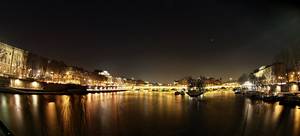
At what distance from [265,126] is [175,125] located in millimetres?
7253

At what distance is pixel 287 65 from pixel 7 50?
208 feet

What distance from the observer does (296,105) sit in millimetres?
41812

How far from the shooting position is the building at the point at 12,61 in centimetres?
7388

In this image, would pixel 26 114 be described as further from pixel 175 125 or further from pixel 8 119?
pixel 175 125

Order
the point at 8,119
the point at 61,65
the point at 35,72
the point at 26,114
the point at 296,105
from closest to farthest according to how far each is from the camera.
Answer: the point at 8,119 < the point at 26,114 < the point at 296,105 < the point at 35,72 < the point at 61,65

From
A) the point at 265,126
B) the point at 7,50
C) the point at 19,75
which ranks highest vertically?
the point at 7,50

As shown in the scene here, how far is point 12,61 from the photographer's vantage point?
7631 cm

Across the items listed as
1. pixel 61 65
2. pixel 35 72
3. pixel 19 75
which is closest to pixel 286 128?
pixel 19 75

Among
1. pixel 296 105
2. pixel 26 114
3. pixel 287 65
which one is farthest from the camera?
pixel 287 65

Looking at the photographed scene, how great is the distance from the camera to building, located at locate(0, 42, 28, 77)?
73.9 meters

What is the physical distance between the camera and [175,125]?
25484 millimetres

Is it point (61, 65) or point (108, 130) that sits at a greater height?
point (61, 65)

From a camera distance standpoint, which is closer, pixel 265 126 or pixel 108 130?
pixel 108 130

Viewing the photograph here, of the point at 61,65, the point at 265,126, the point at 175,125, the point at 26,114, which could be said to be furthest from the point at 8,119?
the point at 61,65
